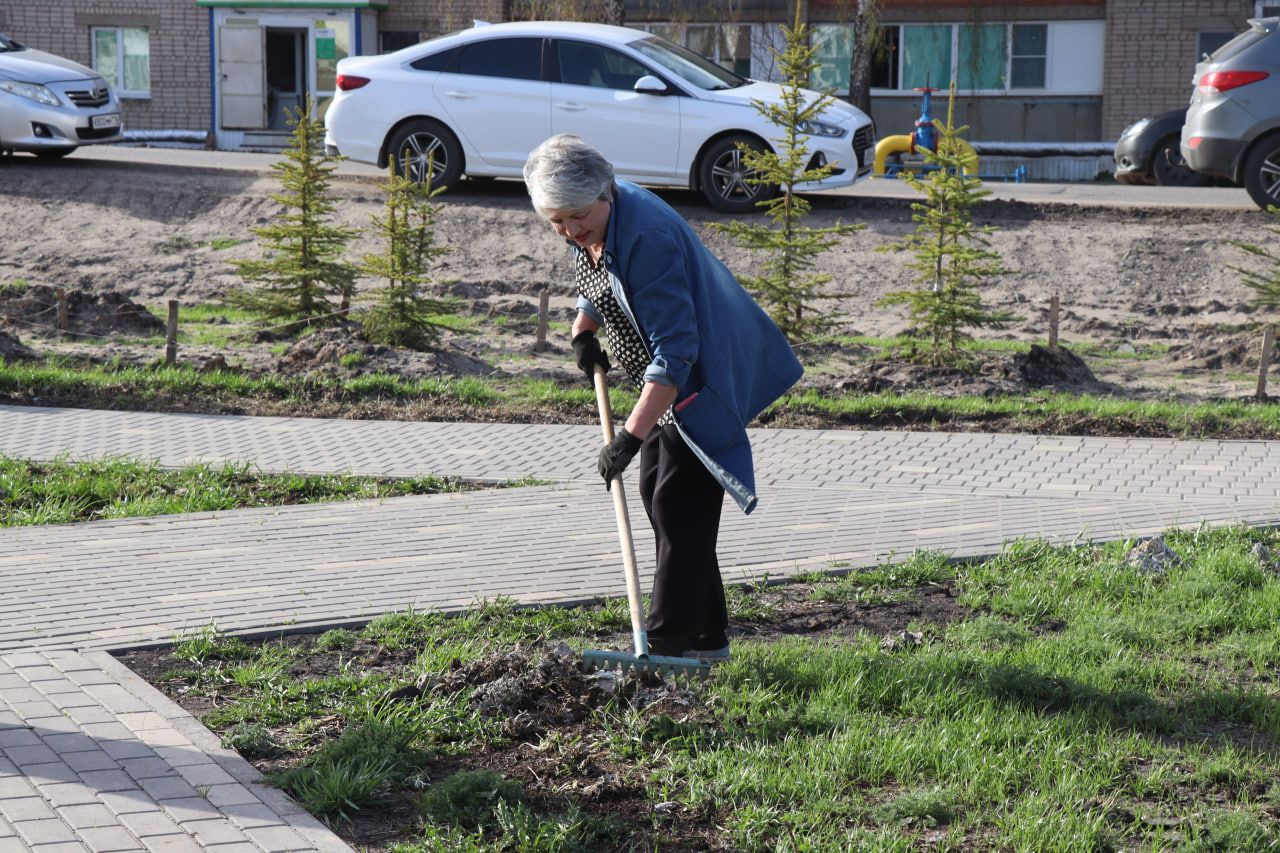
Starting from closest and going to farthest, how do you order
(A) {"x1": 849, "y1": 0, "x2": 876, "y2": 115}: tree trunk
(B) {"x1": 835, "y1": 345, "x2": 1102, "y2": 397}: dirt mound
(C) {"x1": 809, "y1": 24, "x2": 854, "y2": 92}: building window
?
(B) {"x1": 835, "y1": 345, "x2": 1102, "y2": 397}: dirt mound < (A) {"x1": 849, "y1": 0, "x2": 876, "y2": 115}: tree trunk < (C) {"x1": 809, "y1": 24, "x2": 854, "y2": 92}: building window

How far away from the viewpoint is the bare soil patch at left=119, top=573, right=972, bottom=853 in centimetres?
391

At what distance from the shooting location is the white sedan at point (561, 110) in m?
15.4

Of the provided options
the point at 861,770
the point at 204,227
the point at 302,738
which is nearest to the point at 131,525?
the point at 302,738

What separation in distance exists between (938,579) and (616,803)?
2.50 metres

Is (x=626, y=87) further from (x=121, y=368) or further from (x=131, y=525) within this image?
(x=131, y=525)

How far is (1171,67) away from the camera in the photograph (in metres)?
29.8

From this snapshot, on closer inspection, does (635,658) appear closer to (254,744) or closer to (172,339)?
(254,744)

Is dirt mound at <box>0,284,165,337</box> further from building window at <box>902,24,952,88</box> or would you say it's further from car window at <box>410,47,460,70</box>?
building window at <box>902,24,952,88</box>

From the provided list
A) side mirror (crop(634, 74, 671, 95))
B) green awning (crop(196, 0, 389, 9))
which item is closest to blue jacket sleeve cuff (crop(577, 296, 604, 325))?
A: side mirror (crop(634, 74, 671, 95))

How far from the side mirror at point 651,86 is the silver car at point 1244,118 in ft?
17.3

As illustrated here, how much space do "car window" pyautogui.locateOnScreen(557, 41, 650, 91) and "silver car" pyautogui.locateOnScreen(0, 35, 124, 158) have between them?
5.79 meters

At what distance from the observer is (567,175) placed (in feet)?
14.4

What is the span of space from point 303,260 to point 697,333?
24.8 ft

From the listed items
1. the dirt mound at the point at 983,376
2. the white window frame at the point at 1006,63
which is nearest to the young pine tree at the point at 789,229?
the dirt mound at the point at 983,376
